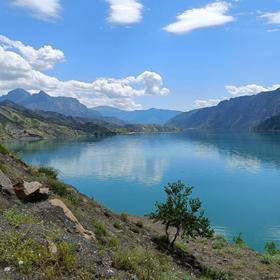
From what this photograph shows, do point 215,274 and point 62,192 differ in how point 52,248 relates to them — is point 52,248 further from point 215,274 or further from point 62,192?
point 62,192

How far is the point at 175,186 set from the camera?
26031mm

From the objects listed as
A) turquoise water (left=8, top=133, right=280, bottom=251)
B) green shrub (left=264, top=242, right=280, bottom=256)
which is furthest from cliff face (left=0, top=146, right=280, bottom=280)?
turquoise water (left=8, top=133, right=280, bottom=251)

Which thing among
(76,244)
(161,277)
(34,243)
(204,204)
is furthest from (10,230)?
(204,204)

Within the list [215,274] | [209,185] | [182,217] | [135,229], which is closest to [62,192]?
[135,229]

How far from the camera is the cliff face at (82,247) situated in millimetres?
11156

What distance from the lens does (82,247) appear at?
44.4ft

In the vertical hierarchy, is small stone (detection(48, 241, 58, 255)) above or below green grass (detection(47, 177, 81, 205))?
above

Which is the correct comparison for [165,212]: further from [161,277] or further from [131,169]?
[131,169]

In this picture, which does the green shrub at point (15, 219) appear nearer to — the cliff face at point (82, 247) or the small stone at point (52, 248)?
the cliff face at point (82, 247)

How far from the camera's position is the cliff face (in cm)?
1116

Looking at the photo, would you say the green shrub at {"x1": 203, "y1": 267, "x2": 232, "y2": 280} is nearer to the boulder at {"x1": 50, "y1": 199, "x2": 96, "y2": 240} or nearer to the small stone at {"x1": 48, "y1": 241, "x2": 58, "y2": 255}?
the boulder at {"x1": 50, "y1": 199, "x2": 96, "y2": 240}

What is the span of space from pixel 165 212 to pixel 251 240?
25.5 meters

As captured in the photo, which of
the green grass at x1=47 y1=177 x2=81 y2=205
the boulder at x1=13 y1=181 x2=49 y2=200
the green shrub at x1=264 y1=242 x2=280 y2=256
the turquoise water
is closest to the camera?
the boulder at x1=13 y1=181 x2=49 y2=200

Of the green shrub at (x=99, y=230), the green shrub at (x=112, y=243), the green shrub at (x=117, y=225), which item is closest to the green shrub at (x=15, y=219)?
the green shrub at (x=112, y=243)
